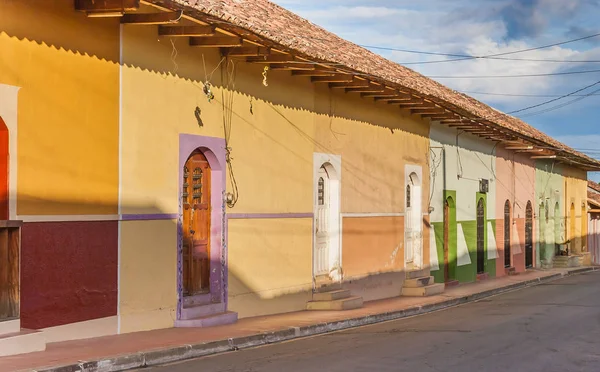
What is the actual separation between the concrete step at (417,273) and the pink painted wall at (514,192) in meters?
7.43

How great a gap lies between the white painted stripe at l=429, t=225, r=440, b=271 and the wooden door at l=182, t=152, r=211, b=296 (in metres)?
10.4

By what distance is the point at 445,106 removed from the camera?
67.5ft

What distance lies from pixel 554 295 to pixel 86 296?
542 inches

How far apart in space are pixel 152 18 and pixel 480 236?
61.0ft

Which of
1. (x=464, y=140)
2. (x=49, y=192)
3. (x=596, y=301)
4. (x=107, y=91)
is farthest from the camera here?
(x=464, y=140)

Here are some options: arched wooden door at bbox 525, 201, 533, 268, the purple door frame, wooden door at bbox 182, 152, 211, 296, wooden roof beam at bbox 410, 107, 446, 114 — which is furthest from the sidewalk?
arched wooden door at bbox 525, 201, 533, 268

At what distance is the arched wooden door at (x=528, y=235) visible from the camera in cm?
3338

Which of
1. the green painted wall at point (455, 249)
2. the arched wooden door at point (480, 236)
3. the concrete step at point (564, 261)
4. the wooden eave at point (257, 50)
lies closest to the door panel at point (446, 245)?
the green painted wall at point (455, 249)

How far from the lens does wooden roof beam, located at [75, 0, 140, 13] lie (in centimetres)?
1020

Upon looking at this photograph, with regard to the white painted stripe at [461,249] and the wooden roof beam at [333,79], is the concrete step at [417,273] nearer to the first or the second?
the white painted stripe at [461,249]

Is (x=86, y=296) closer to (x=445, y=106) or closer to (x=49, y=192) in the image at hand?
(x=49, y=192)

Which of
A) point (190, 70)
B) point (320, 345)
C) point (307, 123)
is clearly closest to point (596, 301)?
point (307, 123)

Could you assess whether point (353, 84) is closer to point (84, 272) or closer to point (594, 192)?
point (84, 272)

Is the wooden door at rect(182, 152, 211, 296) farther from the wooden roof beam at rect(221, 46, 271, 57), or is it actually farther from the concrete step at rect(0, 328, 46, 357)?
the concrete step at rect(0, 328, 46, 357)
